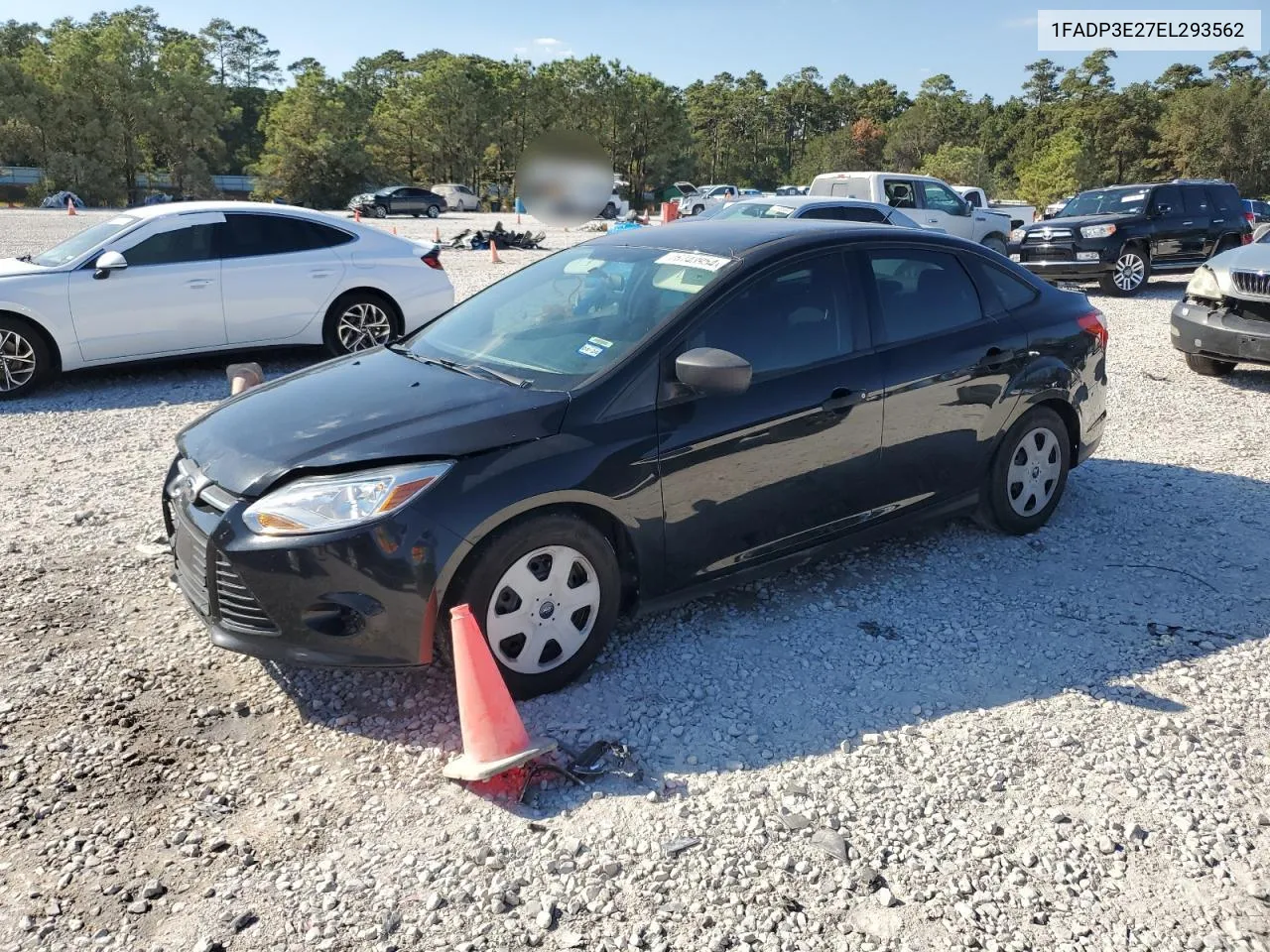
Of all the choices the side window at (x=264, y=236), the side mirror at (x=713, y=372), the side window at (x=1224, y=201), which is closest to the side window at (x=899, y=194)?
the side window at (x=1224, y=201)

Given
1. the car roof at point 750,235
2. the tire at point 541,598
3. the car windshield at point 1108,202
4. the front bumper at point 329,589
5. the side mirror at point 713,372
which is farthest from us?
the car windshield at point 1108,202

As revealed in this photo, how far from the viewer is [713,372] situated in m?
3.64

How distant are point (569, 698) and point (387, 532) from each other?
96 centimetres

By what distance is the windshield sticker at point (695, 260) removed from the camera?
4191mm

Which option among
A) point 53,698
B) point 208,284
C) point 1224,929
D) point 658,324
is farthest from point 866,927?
point 208,284

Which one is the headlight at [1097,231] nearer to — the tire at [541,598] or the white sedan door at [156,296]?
the white sedan door at [156,296]

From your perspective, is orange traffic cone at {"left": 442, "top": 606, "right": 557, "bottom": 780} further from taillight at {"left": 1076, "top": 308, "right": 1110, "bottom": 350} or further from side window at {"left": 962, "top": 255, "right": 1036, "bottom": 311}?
taillight at {"left": 1076, "top": 308, "right": 1110, "bottom": 350}

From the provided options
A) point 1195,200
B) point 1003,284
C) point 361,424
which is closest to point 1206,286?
point 1003,284

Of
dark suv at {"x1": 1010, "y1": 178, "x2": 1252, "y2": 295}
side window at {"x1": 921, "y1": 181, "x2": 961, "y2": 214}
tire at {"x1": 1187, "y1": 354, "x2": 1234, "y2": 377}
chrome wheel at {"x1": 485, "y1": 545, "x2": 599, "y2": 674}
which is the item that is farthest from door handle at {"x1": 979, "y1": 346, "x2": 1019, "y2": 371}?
side window at {"x1": 921, "y1": 181, "x2": 961, "y2": 214}

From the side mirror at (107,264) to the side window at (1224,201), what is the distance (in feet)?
51.5

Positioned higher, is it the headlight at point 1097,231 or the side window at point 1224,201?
the side window at point 1224,201

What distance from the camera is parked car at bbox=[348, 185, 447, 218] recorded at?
158ft

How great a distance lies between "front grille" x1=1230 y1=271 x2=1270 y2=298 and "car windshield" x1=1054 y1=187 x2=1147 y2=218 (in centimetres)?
730

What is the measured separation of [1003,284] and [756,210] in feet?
30.8
